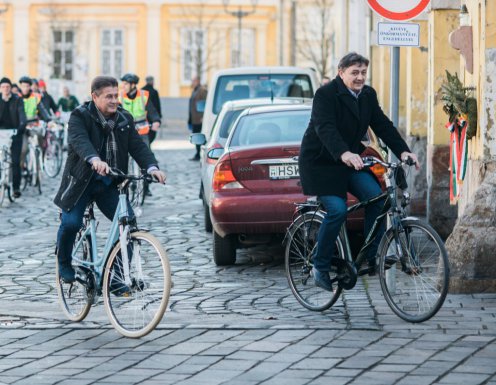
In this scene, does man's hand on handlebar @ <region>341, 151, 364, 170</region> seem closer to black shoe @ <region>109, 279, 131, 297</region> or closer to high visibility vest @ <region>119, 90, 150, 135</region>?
black shoe @ <region>109, 279, 131, 297</region>

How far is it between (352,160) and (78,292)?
1.99 m

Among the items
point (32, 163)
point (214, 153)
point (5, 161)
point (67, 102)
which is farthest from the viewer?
point (67, 102)

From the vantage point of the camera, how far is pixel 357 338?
8.09 m

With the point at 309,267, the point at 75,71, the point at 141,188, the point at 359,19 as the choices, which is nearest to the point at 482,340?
the point at 309,267

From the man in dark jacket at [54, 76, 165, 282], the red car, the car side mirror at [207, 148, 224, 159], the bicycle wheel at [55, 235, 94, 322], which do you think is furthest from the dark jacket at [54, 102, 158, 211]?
the car side mirror at [207, 148, 224, 159]

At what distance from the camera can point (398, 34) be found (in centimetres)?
1020

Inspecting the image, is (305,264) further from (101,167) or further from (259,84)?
(259,84)

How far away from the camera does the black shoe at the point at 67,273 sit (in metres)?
9.12

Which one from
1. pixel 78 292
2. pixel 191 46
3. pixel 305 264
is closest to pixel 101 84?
pixel 78 292

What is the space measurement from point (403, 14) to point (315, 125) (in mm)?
1702

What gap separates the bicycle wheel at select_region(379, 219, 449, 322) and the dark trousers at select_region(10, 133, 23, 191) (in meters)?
12.2

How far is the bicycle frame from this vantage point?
8.45m

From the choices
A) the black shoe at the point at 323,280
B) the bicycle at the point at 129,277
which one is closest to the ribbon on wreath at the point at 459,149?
the black shoe at the point at 323,280

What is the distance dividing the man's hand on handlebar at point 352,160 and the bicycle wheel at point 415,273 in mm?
443
